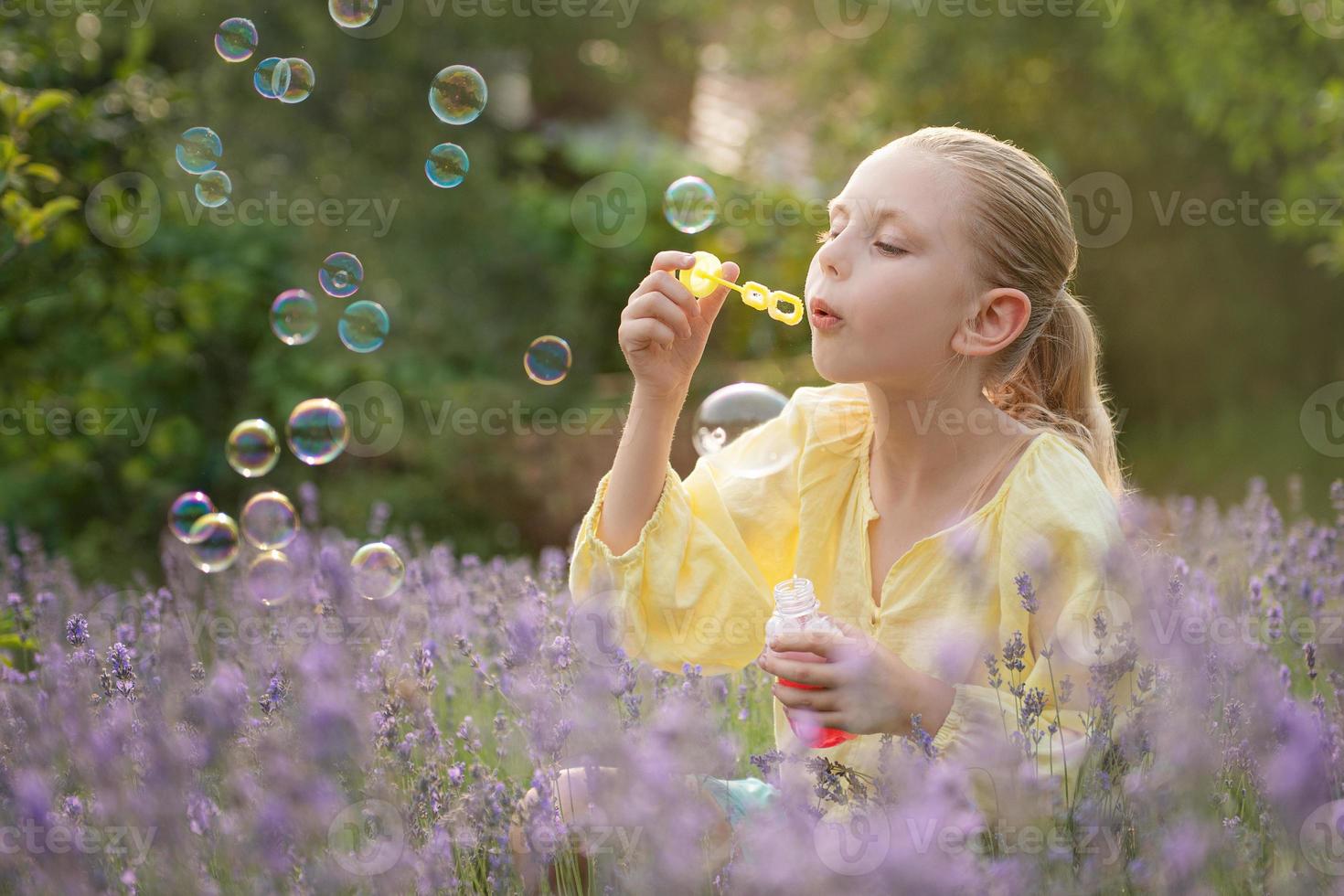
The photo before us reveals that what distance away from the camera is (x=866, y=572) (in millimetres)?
2340

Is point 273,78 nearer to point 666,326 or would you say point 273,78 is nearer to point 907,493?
point 666,326

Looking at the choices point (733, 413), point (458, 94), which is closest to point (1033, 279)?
point (733, 413)

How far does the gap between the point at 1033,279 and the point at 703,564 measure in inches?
30.1

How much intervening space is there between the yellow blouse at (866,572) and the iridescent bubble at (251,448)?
1.91 metres

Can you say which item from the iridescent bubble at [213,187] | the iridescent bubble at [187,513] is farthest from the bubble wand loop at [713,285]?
the iridescent bubble at [213,187]

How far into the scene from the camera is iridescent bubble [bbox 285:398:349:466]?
3.93m

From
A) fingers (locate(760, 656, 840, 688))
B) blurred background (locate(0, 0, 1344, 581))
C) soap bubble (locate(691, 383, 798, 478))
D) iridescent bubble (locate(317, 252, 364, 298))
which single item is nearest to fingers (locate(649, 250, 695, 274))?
fingers (locate(760, 656, 840, 688))

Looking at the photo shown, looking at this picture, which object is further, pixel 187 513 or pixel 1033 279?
pixel 187 513

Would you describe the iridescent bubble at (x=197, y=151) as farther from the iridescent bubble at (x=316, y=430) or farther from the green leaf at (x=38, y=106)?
the iridescent bubble at (x=316, y=430)

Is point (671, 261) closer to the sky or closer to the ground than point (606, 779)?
closer to the sky

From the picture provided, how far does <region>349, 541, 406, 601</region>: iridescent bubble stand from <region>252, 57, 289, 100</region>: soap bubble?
1.43 meters

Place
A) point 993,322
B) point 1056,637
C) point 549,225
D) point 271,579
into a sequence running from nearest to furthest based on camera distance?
1. point 1056,637
2. point 993,322
3. point 271,579
4. point 549,225

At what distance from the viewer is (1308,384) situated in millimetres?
8742

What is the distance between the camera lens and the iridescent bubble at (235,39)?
395 centimetres
